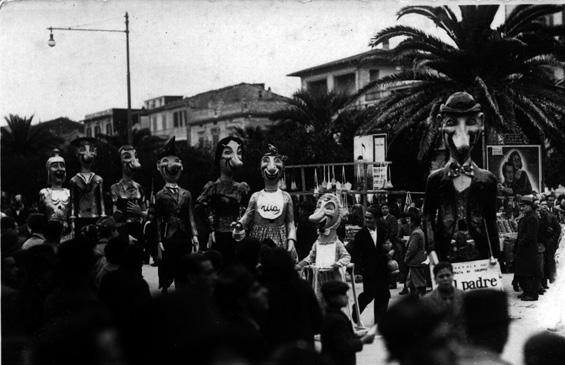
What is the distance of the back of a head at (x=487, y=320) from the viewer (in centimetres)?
640

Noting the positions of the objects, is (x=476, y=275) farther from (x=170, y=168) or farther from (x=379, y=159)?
(x=379, y=159)

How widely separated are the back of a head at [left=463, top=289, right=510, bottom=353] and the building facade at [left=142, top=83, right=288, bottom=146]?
3868 cm

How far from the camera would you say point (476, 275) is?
29.5ft

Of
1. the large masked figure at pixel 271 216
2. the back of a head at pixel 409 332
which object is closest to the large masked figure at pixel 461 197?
the large masked figure at pixel 271 216

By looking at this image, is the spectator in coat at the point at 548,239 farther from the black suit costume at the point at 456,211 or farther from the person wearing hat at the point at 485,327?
the person wearing hat at the point at 485,327

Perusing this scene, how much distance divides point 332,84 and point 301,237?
2745cm

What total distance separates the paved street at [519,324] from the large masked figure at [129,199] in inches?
40.8

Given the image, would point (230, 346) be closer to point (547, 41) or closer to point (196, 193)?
point (547, 41)

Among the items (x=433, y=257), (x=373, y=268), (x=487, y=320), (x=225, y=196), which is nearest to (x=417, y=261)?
(x=373, y=268)

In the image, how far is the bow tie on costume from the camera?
9406 mm

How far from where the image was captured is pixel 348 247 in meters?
13.8

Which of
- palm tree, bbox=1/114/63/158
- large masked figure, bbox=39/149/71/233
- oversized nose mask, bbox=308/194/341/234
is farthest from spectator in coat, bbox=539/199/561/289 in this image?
palm tree, bbox=1/114/63/158

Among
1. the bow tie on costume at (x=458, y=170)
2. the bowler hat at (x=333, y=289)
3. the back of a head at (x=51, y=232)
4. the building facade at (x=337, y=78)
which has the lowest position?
the bowler hat at (x=333, y=289)

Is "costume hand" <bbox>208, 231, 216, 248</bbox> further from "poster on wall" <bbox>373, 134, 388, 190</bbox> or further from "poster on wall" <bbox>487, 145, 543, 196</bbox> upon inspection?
"poster on wall" <bbox>487, 145, 543, 196</bbox>
